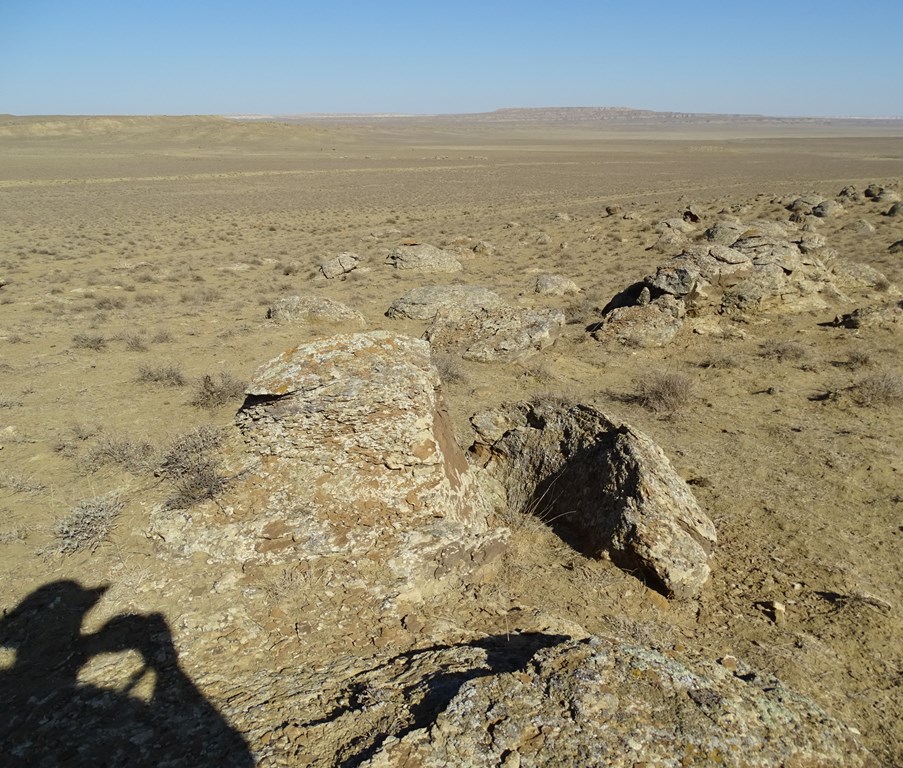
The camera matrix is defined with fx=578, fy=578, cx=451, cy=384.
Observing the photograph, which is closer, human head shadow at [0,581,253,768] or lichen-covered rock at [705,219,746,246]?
human head shadow at [0,581,253,768]

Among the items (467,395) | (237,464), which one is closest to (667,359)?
(467,395)

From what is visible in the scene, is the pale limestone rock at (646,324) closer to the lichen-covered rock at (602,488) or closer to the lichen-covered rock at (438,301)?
the lichen-covered rock at (438,301)

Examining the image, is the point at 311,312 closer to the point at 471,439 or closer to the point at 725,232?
the point at 471,439

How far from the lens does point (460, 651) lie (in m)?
3.24

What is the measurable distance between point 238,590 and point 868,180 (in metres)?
52.5

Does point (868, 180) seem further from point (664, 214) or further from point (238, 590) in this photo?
point (238, 590)

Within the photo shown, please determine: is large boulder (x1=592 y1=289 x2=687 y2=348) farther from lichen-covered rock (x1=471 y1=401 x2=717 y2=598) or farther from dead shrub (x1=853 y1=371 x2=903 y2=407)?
lichen-covered rock (x1=471 y1=401 x2=717 y2=598)

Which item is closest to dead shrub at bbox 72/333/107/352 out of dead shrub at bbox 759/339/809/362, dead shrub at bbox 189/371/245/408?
Answer: dead shrub at bbox 189/371/245/408

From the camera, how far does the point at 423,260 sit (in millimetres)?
18062

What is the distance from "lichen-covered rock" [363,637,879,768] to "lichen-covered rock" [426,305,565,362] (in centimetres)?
706

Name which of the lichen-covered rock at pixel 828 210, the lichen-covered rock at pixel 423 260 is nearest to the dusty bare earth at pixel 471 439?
the lichen-covered rock at pixel 423 260

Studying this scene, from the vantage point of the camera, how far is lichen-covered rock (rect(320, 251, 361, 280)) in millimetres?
17422

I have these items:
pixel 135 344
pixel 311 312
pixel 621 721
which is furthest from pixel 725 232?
pixel 621 721

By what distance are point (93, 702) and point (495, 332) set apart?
805cm
